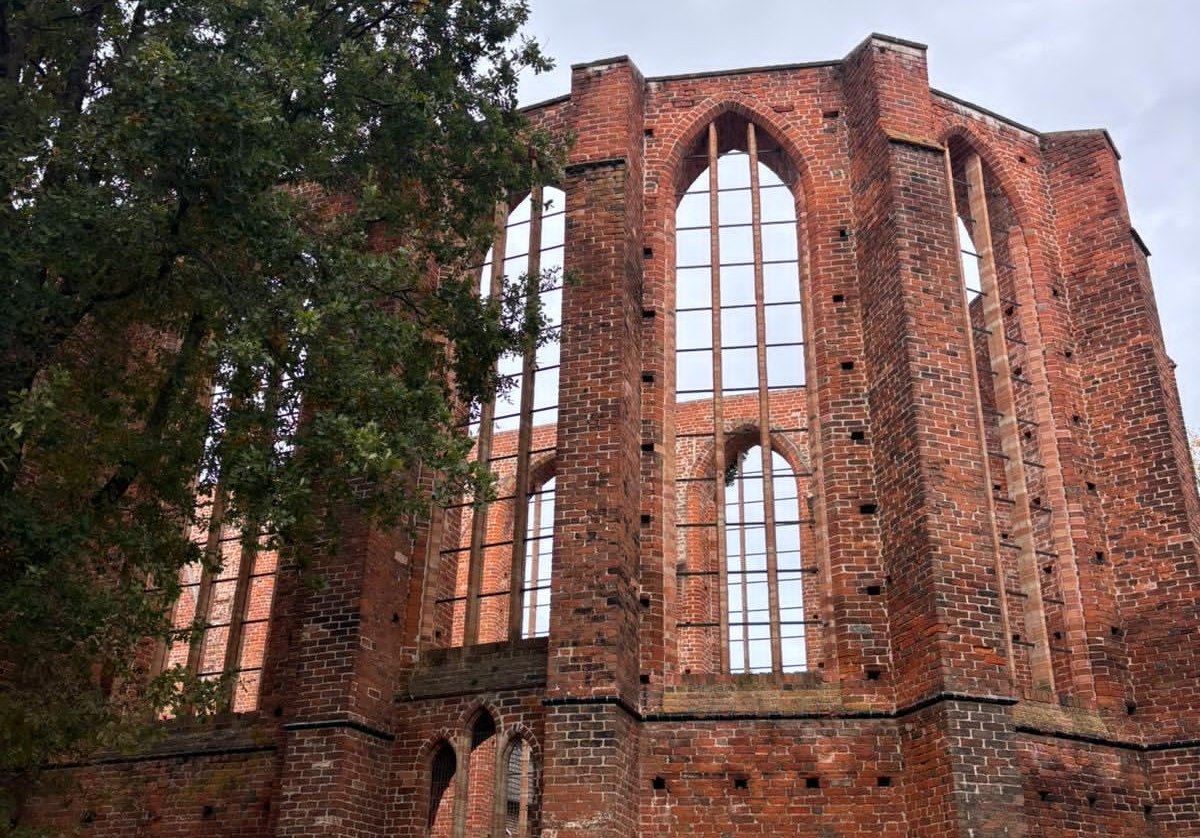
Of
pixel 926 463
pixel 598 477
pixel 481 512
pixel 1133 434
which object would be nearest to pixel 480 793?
pixel 481 512

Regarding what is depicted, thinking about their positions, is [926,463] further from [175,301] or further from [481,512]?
[175,301]

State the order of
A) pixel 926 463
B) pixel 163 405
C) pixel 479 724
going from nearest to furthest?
pixel 163 405 → pixel 926 463 → pixel 479 724

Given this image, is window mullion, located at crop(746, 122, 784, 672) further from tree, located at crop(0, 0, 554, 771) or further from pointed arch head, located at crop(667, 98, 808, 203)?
tree, located at crop(0, 0, 554, 771)

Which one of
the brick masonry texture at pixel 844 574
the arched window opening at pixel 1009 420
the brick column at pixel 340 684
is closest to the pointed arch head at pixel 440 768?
the brick masonry texture at pixel 844 574

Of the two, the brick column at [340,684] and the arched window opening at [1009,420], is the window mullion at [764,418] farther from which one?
the brick column at [340,684]

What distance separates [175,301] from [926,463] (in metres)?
6.29

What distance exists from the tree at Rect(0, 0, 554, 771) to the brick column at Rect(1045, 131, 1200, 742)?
6.64 m

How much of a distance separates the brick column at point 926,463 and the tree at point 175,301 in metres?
4.03

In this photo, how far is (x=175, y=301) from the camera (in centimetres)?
856

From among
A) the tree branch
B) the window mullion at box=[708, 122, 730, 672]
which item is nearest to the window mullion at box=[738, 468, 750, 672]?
the window mullion at box=[708, 122, 730, 672]

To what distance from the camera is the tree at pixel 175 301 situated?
293 inches

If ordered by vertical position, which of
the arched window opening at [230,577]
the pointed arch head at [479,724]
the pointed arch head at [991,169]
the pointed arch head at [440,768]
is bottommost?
the pointed arch head at [440,768]

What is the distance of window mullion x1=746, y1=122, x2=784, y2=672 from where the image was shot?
10.5m

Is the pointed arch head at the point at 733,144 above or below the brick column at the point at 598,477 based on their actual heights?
above
